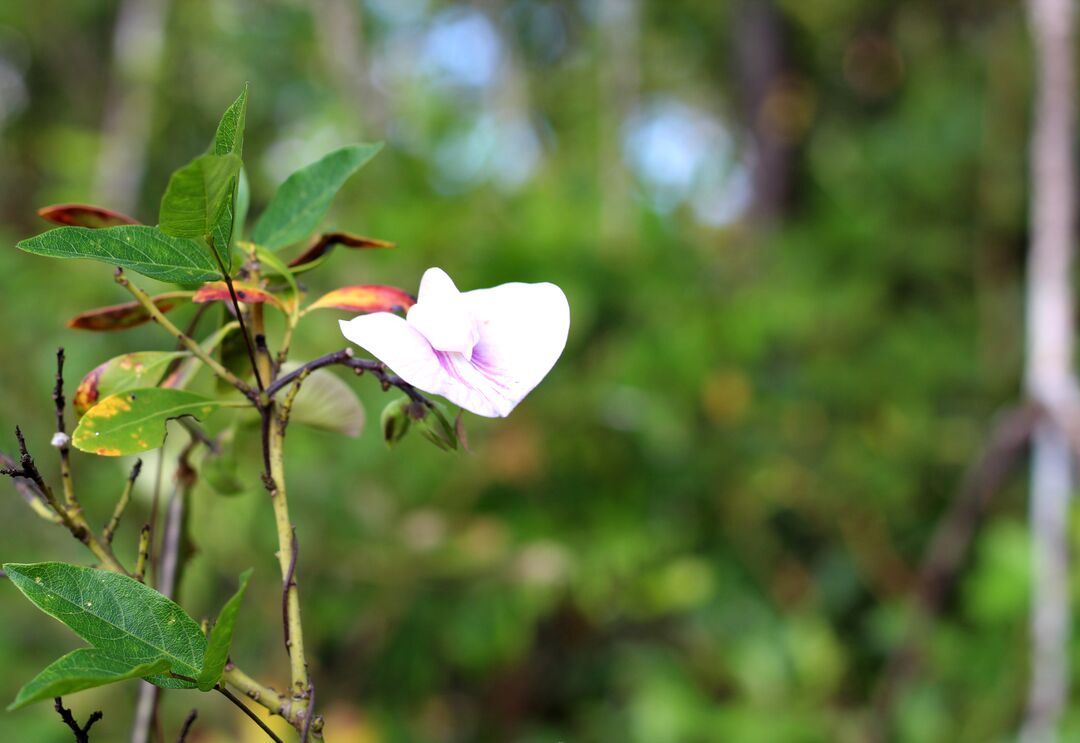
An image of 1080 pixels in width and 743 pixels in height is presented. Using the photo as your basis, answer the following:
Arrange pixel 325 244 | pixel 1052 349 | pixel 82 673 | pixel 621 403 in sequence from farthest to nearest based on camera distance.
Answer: pixel 621 403
pixel 1052 349
pixel 325 244
pixel 82 673

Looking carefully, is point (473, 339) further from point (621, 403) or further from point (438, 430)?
point (621, 403)

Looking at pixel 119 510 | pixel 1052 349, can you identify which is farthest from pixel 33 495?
pixel 1052 349

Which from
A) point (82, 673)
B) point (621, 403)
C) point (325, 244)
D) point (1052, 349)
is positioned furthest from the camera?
point (621, 403)

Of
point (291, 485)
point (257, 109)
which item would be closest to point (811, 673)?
point (291, 485)

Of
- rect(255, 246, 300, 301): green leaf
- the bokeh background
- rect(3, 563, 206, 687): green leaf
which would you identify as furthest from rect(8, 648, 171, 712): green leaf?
the bokeh background

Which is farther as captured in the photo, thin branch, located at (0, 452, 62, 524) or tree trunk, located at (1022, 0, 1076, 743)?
tree trunk, located at (1022, 0, 1076, 743)

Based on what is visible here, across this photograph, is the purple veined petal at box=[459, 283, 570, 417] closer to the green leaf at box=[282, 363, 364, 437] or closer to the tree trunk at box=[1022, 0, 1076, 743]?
the green leaf at box=[282, 363, 364, 437]
